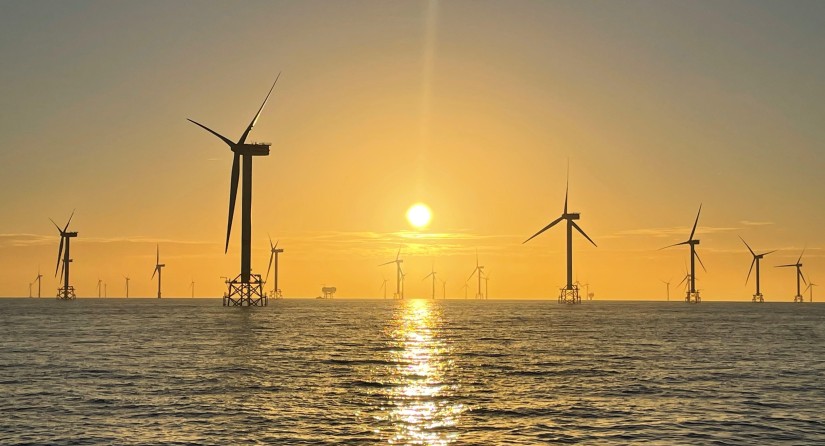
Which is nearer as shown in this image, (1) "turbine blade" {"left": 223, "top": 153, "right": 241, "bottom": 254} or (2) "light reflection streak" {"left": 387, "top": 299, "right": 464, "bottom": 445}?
(2) "light reflection streak" {"left": 387, "top": 299, "right": 464, "bottom": 445}

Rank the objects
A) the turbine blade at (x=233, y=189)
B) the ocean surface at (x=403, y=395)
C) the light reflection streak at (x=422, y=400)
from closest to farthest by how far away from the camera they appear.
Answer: the light reflection streak at (x=422, y=400) → the ocean surface at (x=403, y=395) → the turbine blade at (x=233, y=189)

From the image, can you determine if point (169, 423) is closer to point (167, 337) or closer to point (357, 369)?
point (357, 369)

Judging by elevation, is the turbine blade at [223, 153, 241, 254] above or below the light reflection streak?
above

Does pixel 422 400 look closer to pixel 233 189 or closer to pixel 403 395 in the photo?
pixel 403 395

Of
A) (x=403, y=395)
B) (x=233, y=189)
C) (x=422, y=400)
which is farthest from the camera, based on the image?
(x=233, y=189)

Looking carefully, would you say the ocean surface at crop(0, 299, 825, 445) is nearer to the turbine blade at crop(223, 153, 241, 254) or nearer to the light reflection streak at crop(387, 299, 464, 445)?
the light reflection streak at crop(387, 299, 464, 445)

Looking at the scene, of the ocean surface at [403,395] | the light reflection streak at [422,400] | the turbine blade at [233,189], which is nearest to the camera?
the light reflection streak at [422,400]

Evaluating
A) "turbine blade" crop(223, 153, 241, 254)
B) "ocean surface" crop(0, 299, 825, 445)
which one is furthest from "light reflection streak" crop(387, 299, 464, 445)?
"turbine blade" crop(223, 153, 241, 254)

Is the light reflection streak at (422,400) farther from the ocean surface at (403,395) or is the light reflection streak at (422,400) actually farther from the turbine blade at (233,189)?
the turbine blade at (233,189)

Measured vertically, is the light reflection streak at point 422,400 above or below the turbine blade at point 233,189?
below

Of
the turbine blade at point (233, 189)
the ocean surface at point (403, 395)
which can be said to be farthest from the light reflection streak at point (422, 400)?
the turbine blade at point (233, 189)

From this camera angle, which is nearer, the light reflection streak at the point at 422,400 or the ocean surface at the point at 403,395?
the light reflection streak at the point at 422,400

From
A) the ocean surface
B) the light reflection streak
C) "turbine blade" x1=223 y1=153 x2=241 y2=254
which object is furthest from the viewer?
"turbine blade" x1=223 y1=153 x2=241 y2=254

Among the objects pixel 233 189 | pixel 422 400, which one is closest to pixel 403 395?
pixel 422 400
